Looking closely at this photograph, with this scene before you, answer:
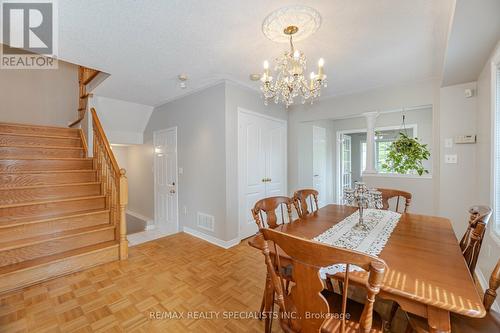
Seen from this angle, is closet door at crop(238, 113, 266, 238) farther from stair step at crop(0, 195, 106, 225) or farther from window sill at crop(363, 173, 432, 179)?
stair step at crop(0, 195, 106, 225)

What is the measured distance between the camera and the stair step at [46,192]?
107 inches

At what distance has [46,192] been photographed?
2.96m

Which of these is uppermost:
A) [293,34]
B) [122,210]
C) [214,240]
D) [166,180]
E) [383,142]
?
[293,34]

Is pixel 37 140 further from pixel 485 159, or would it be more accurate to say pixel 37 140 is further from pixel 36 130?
Answer: pixel 485 159

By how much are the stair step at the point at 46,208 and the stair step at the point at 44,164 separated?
844mm

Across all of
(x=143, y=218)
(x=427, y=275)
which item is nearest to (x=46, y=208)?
(x=143, y=218)

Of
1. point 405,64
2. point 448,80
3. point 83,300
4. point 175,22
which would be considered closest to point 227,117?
point 175,22

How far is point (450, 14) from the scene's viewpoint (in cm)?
168

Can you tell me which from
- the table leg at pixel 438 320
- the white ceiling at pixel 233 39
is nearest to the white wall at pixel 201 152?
the white ceiling at pixel 233 39

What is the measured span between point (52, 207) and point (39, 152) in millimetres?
1284

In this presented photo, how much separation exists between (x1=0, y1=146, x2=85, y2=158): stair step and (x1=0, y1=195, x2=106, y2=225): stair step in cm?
114

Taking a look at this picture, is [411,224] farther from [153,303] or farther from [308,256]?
[153,303]

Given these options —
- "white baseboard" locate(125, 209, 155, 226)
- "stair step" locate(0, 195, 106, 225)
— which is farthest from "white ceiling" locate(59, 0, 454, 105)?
"white baseboard" locate(125, 209, 155, 226)

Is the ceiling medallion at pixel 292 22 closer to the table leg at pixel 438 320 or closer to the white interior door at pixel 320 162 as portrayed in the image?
the table leg at pixel 438 320
